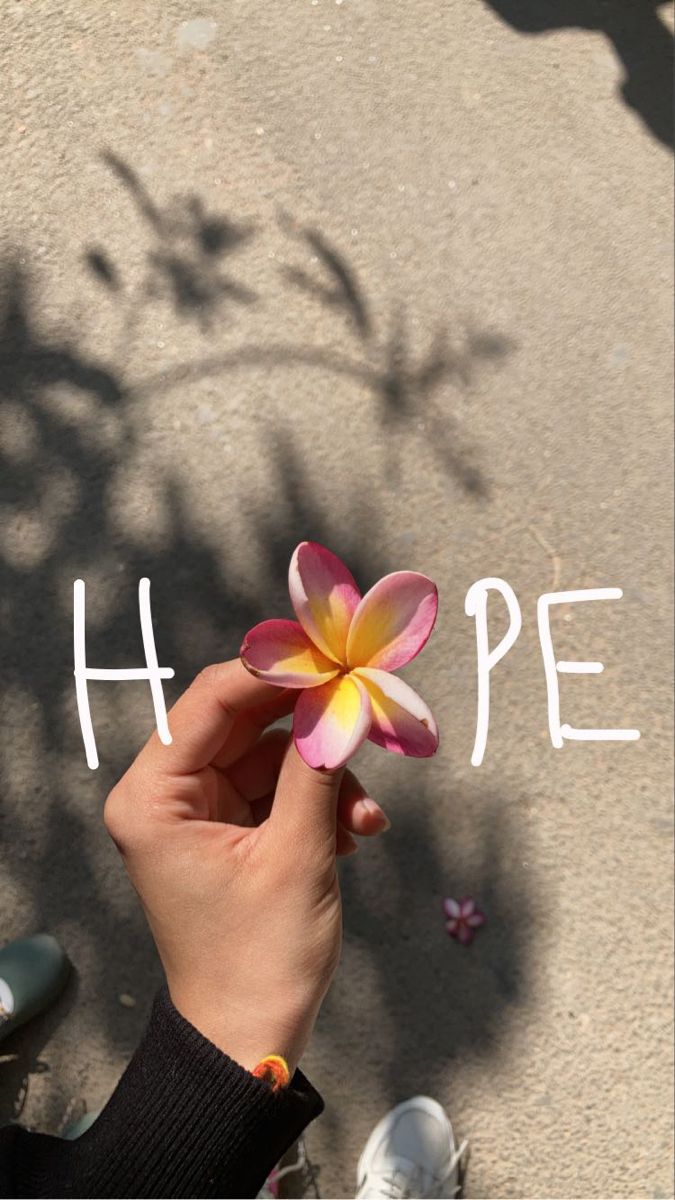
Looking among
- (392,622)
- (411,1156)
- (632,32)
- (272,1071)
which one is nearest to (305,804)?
(392,622)

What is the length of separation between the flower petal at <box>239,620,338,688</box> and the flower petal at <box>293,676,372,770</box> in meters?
0.02

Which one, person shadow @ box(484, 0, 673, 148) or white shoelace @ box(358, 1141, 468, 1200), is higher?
person shadow @ box(484, 0, 673, 148)

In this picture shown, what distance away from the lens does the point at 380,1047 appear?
2.60 meters

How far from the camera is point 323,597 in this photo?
150 centimetres

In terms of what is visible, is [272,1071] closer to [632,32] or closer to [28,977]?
[28,977]

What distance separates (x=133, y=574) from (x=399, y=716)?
4.79 ft

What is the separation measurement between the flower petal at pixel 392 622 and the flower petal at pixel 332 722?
0.18 ft

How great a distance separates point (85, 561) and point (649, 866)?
1704 mm

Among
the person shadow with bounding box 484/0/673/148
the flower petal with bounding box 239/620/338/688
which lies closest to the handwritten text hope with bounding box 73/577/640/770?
the flower petal with bounding box 239/620/338/688

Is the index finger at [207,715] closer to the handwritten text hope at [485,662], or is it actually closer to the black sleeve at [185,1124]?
the black sleeve at [185,1124]

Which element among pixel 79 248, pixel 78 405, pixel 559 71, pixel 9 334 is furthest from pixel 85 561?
pixel 559 71

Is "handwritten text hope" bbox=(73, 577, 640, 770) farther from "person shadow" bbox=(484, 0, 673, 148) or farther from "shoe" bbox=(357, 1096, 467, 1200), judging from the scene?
"person shadow" bbox=(484, 0, 673, 148)

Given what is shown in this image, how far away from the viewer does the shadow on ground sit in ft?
8.50

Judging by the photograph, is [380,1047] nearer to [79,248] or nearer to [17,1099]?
[17,1099]
